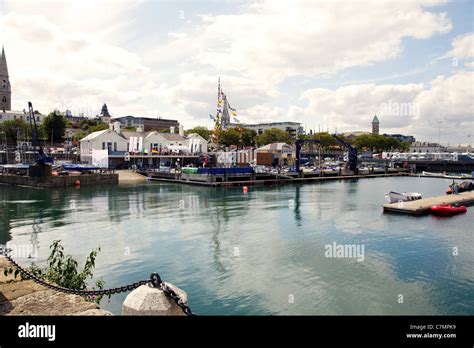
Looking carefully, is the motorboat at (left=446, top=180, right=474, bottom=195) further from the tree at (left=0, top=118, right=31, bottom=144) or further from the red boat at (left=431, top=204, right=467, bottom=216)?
the tree at (left=0, top=118, right=31, bottom=144)

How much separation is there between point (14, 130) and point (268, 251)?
12958cm

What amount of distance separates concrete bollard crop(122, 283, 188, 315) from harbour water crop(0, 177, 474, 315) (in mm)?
10460

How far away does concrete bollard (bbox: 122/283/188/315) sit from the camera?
5629 millimetres

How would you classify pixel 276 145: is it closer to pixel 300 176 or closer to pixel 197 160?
pixel 197 160

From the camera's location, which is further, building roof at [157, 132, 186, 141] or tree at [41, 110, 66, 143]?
tree at [41, 110, 66, 143]

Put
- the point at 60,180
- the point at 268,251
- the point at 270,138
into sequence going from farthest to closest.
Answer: the point at 270,138, the point at 60,180, the point at 268,251

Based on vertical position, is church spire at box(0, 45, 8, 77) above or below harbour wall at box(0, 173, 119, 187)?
above

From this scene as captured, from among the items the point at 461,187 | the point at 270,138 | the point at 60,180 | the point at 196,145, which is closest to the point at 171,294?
the point at 60,180

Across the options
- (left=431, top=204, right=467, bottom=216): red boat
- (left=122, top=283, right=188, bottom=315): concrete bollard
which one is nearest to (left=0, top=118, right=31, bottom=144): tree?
(left=431, top=204, right=467, bottom=216): red boat

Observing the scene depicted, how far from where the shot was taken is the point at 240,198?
56.8 m

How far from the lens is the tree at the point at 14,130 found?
12450cm

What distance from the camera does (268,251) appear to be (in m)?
25.6

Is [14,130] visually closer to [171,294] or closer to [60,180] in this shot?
[60,180]

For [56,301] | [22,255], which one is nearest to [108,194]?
[22,255]
